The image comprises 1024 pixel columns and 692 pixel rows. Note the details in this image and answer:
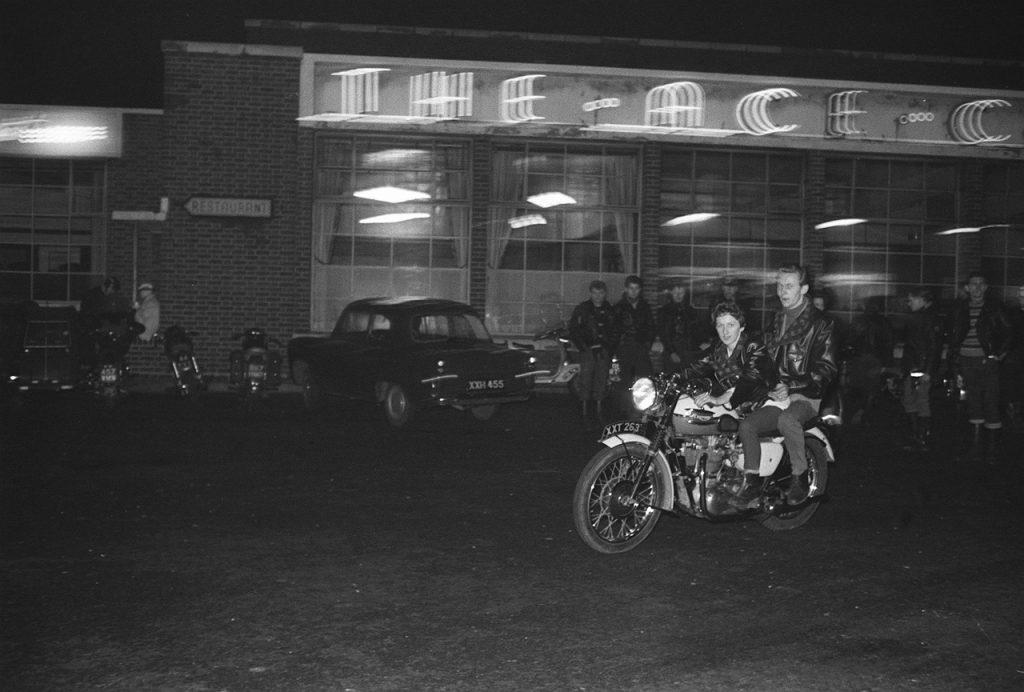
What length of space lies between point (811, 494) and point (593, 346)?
22.0 feet

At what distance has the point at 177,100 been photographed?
19.8 metres

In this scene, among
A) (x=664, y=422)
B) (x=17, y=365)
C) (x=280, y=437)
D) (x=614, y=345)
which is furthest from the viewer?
(x=17, y=365)

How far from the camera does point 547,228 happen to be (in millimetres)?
20812

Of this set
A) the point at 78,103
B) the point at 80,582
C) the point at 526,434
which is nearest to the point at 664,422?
the point at 80,582

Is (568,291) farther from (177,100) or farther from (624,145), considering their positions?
(177,100)

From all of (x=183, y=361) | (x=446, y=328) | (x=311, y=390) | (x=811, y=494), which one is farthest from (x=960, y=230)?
(x=811, y=494)

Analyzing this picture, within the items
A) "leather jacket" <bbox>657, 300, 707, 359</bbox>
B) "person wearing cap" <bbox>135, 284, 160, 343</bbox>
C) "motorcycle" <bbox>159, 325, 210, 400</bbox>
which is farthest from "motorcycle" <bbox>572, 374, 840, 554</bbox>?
"person wearing cap" <bbox>135, 284, 160, 343</bbox>

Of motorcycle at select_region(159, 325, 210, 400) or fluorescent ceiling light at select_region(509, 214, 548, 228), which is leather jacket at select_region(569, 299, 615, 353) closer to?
motorcycle at select_region(159, 325, 210, 400)

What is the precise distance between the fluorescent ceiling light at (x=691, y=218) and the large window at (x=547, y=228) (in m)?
0.64

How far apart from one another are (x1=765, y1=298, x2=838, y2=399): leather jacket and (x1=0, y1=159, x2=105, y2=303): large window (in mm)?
15007

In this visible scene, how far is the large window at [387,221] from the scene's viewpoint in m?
20.3

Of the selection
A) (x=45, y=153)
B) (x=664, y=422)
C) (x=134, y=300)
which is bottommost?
(x=664, y=422)

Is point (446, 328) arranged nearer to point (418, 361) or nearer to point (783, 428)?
point (418, 361)

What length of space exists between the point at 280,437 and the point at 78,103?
9430 millimetres
